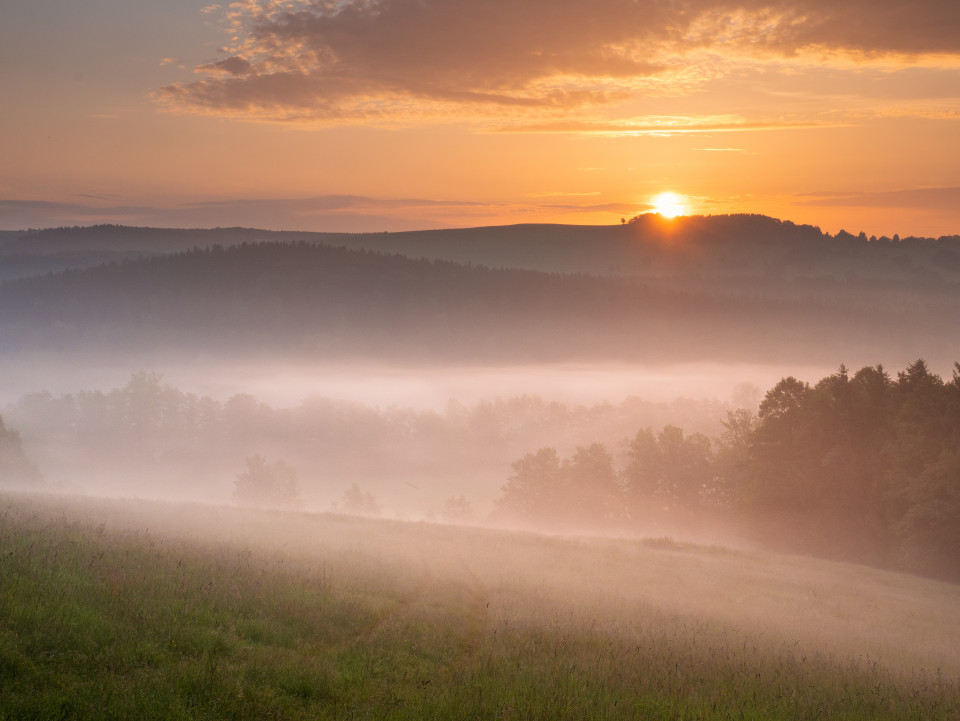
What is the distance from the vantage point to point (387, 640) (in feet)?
44.8

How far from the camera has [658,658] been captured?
48.9 ft

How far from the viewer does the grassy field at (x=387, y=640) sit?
10.1m

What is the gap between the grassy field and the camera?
33.2 ft

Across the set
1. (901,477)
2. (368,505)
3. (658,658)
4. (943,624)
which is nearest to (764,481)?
(901,477)

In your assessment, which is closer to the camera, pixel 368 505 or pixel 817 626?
pixel 817 626

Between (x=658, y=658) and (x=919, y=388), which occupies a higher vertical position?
(x=919, y=388)

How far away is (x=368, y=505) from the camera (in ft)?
365

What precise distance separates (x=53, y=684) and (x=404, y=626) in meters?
6.74

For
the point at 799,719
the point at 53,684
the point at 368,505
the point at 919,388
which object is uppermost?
the point at 919,388

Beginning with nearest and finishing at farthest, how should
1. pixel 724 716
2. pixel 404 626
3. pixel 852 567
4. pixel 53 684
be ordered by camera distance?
1. pixel 53 684
2. pixel 724 716
3. pixel 404 626
4. pixel 852 567

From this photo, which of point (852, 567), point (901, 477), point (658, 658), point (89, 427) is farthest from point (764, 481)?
point (89, 427)

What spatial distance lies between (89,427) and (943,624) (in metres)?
155

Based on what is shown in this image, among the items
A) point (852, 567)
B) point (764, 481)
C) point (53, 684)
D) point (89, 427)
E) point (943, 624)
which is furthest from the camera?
point (89, 427)

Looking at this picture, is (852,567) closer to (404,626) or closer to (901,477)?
(901,477)
